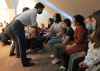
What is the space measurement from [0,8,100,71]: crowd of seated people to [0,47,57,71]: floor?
173mm

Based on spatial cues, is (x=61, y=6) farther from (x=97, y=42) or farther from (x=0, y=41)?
(x=97, y=42)

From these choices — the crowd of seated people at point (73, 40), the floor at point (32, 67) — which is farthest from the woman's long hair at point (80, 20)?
the floor at point (32, 67)

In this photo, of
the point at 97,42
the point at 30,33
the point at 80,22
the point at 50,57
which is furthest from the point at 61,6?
the point at 97,42

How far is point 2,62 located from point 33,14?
1342mm

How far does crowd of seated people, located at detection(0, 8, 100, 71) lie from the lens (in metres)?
3.48

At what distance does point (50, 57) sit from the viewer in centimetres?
571

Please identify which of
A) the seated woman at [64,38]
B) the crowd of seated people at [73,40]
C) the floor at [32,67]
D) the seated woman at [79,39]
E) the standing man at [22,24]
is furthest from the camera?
the standing man at [22,24]

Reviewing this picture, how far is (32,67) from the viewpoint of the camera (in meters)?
5.17

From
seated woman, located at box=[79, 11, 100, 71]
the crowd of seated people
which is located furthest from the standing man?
seated woman, located at box=[79, 11, 100, 71]

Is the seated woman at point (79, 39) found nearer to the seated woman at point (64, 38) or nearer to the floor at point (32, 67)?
the seated woman at point (64, 38)

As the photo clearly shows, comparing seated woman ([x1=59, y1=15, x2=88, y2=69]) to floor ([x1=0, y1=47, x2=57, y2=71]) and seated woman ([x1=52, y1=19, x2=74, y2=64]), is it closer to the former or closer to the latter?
seated woman ([x1=52, y1=19, x2=74, y2=64])

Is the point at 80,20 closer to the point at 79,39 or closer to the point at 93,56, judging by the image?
the point at 79,39

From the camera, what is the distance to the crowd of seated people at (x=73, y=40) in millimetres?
3482

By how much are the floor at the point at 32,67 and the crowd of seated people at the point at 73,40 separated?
17 centimetres
